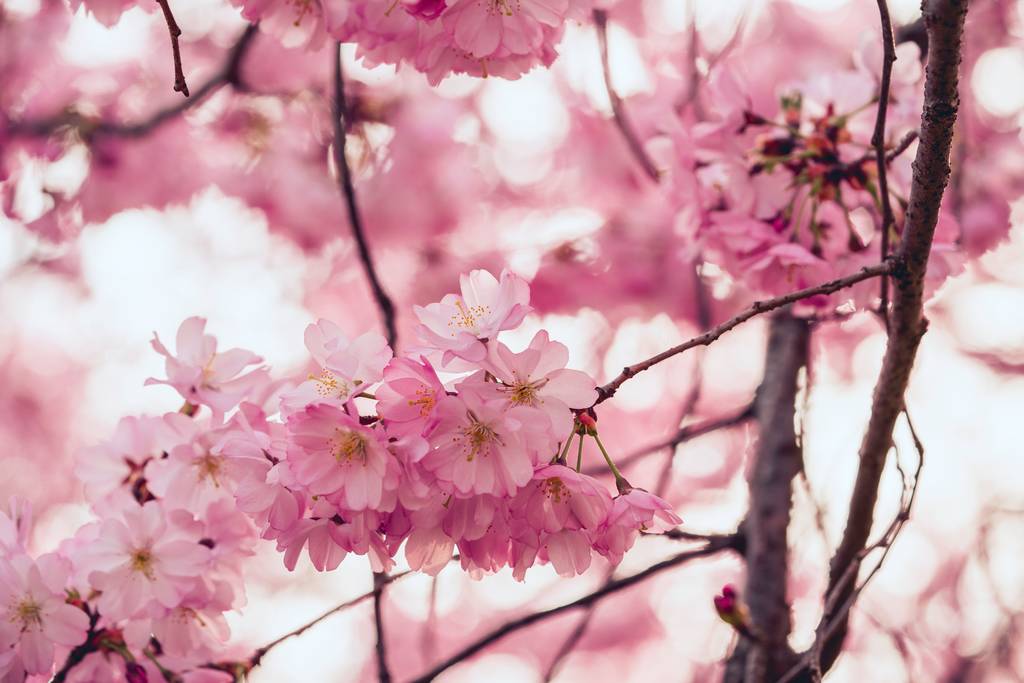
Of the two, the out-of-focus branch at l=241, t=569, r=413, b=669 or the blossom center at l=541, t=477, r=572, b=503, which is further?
the out-of-focus branch at l=241, t=569, r=413, b=669

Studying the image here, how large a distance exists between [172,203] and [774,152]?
6.84 feet

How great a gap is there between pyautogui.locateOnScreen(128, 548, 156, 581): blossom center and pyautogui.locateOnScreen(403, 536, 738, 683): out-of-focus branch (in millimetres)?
416

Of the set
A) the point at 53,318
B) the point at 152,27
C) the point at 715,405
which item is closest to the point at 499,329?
the point at 152,27

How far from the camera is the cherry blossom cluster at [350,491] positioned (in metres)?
0.86

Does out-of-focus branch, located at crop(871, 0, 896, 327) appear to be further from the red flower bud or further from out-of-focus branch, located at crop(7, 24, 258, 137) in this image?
out-of-focus branch, located at crop(7, 24, 258, 137)

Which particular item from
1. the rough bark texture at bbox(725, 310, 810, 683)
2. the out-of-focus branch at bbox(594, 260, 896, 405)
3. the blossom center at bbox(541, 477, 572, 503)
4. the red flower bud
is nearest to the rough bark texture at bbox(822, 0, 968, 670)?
the out-of-focus branch at bbox(594, 260, 896, 405)

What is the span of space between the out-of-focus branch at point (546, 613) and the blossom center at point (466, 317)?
0.59m

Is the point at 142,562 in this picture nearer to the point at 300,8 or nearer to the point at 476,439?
the point at 476,439

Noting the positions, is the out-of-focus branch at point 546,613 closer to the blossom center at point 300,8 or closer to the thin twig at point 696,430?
the thin twig at point 696,430

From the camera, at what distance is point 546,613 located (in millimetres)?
1386

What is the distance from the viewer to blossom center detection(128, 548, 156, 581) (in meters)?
1.12

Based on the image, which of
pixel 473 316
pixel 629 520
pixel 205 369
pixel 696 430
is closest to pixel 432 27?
pixel 473 316

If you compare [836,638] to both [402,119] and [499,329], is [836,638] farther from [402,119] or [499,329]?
[402,119]

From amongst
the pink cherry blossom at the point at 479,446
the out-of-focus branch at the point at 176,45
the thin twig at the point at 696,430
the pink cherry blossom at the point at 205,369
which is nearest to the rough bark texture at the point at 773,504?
the thin twig at the point at 696,430
